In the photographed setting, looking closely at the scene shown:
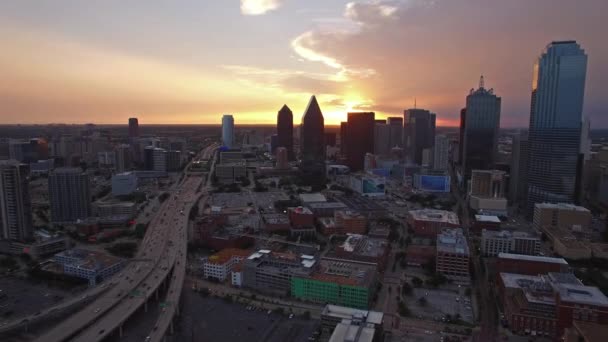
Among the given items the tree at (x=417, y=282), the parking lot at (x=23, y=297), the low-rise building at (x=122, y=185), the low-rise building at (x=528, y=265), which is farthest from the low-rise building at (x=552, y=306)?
the low-rise building at (x=122, y=185)

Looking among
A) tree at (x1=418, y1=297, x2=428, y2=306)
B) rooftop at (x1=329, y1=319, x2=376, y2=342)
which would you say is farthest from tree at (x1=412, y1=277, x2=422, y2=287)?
rooftop at (x1=329, y1=319, x2=376, y2=342)

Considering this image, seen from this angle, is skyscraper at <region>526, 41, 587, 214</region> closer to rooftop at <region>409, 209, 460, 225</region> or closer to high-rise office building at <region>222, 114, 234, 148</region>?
rooftop at <region>409, 209, 460, 225</region>

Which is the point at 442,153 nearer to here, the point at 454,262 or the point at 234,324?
the point at 454,262

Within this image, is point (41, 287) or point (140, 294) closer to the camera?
point (140, 294)

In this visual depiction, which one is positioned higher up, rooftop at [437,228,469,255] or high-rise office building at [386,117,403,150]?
high-rise office building at [386,117,403,150]

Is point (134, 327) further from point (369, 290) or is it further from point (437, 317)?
point (437, 317)

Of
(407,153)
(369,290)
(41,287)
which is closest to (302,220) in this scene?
(369,290)
